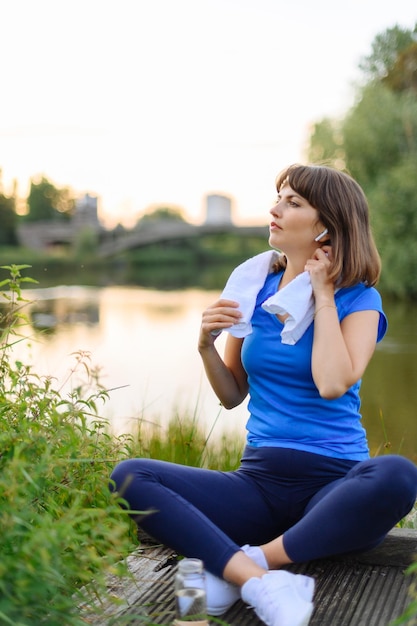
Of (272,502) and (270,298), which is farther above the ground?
(270,298)

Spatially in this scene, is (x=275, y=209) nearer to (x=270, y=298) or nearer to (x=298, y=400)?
(x=270, y=298)

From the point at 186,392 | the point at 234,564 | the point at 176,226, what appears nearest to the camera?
the point at 234,564

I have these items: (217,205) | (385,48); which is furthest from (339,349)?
(217,205)

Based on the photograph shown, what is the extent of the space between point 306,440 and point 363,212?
604mm

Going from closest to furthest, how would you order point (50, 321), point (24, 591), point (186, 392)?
point (24, 591) < point (186, 392) < point (50, 321)

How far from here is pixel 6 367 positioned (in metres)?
2.14

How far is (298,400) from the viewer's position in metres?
2.04

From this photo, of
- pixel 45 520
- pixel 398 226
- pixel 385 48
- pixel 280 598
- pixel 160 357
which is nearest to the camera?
pixel 45 520

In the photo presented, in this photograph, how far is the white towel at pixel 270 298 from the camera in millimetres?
2010

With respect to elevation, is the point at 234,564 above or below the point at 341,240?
below

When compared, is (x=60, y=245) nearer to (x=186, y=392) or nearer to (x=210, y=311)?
(x=186, y=392)

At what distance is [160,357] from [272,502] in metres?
8.72

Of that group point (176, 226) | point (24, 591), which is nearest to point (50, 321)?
point (24, 591)

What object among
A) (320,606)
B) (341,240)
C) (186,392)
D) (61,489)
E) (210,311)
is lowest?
(186,392)
